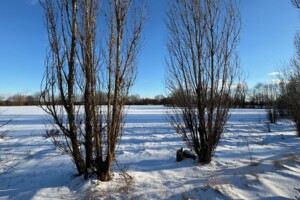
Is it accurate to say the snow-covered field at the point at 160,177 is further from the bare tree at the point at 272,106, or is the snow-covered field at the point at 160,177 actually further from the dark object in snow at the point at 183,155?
the bare tree at the point at 272,106

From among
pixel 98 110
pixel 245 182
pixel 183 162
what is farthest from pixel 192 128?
pixel 98 110

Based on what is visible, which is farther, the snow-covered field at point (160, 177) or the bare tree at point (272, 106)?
the bare tree at point (272, 106)

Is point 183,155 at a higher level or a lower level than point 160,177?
higher

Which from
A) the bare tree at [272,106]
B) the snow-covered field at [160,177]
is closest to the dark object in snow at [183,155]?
the snow-covered field at [160,177]

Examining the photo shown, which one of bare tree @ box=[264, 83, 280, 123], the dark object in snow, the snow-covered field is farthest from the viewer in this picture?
bare tree @ box=[264, 83, 280, 123]

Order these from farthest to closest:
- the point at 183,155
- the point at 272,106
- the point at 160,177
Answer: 1. the point at 272,106
2. the point at 183,155
3. the point at 160,177

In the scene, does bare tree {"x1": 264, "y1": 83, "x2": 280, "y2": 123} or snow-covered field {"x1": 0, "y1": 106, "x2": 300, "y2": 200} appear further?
bare tree {"x1": 264, "y1": 83, "x2": 280, "y2": 123}

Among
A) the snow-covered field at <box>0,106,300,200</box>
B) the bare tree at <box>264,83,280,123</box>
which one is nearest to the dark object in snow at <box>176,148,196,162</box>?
the snow-covered field at <box>0,106,300,200</box>

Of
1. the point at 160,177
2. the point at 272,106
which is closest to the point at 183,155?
the point at 160,177

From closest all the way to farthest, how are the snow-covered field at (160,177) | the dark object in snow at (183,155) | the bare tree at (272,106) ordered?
1. the snow-covered field at (160,177)
2. the dark object in snow at (183,155)
3. the bare tree at (272,106)

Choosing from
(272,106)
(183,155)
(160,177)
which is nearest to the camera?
(160,177)

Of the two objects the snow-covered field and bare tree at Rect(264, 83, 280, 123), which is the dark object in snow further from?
bare tree at Rect(264, 83, 280, 123)

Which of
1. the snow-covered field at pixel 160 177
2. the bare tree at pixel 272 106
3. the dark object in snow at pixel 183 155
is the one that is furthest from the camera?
the bare tree at pixel 272 106

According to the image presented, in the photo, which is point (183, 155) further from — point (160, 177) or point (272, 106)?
point (272, 106)
